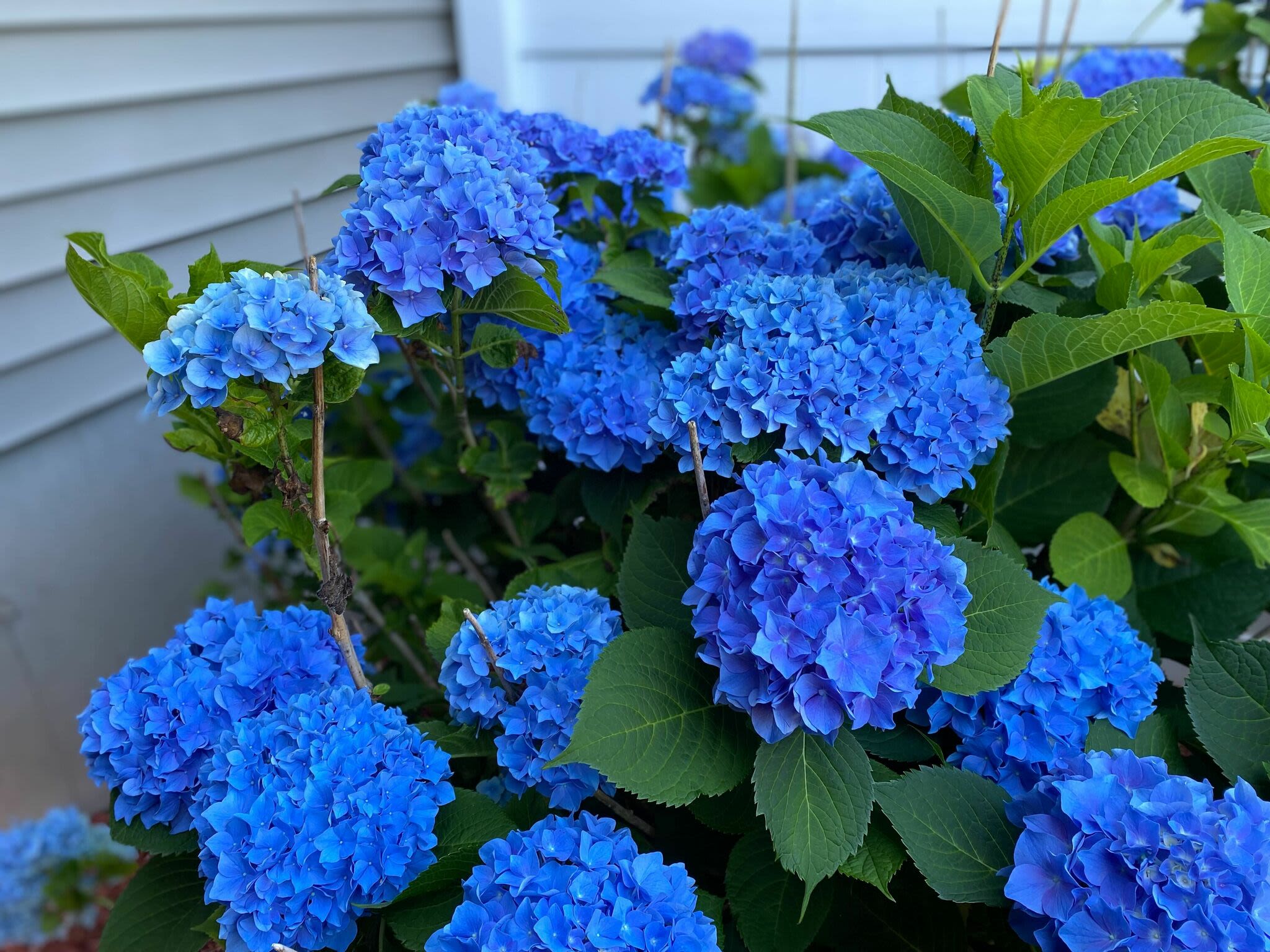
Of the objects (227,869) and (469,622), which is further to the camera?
(469,622)

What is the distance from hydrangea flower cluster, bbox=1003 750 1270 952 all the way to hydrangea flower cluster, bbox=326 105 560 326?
616 mm

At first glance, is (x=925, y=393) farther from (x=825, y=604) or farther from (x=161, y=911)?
(x=161, y=911)

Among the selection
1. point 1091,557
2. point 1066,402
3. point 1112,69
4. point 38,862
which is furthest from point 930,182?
point 38,862

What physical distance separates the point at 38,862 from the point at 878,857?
1426 mm

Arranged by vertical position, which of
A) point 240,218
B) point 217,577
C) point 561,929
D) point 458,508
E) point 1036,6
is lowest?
point 217,577

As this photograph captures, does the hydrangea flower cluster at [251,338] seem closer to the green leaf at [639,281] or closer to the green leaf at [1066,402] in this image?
the green leaf at [639,281]

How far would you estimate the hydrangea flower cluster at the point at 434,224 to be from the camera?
2.47 ft

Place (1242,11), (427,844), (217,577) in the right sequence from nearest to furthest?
(427,844) → (1242,11) → (217,577)

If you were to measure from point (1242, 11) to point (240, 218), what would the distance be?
189 cm

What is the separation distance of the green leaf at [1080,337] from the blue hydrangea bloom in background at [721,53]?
1.47 m

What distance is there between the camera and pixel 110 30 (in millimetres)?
1604

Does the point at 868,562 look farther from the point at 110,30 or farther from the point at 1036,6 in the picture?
the point at 1036,6

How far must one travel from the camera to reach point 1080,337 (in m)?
0.76

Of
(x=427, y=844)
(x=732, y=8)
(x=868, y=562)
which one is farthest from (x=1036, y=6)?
(x=427, y=844)
